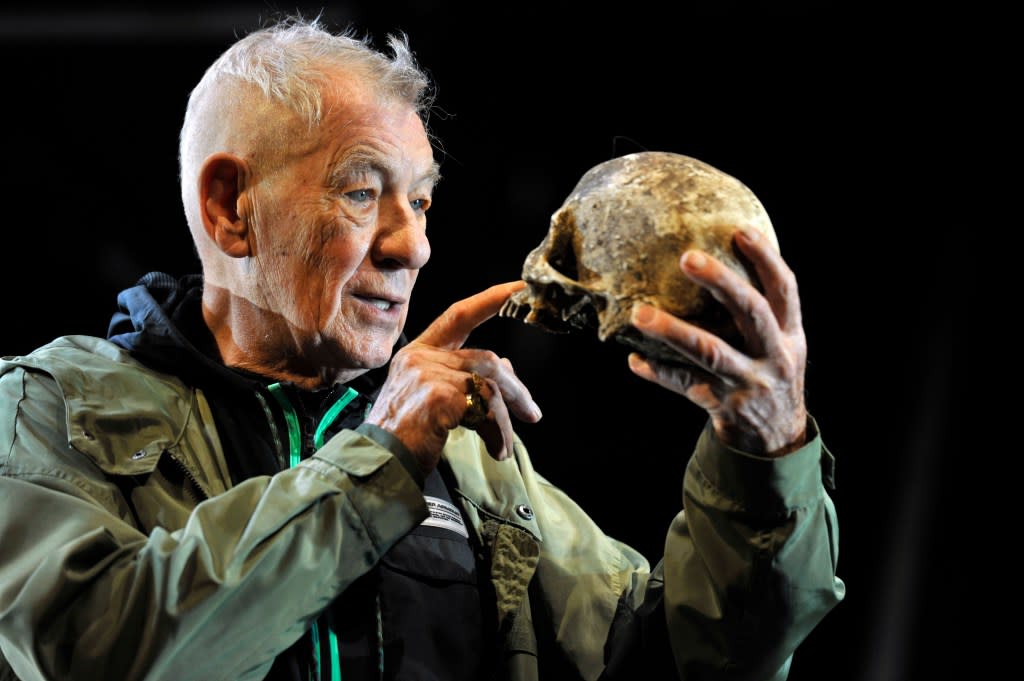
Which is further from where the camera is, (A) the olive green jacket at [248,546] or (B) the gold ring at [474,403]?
(B) the gold ring at [474,403]

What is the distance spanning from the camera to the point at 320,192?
71.5 inches

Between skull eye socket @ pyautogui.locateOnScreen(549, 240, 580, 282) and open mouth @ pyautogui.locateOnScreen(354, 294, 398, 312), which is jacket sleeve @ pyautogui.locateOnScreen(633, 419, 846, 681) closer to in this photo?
skull eye socket @ pyautogui.locateOnScreen(549, 240, 580, 282)

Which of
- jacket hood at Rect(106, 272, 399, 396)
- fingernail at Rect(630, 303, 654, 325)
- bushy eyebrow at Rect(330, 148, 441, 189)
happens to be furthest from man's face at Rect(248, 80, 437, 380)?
fingernail at Rect(630, 303, 654, 325)

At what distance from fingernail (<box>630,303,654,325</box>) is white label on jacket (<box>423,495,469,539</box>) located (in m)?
0.68

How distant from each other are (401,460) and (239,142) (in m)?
0.75

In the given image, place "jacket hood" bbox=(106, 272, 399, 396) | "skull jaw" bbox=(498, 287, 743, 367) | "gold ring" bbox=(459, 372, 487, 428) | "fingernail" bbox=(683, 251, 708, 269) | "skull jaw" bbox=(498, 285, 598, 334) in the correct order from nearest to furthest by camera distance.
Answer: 1. "fingernail" bbox=(683, 251, 708, 269)
2. "skull jaw" bbox=(498, 287, 743, 367)
3. "skull jaw" bbox=(498, 285, 598, 334)
4. "gold ring" bbox=(459, 372, 487, 428)
5. "jacket hood" bbox=(106, 272, 399, 396)

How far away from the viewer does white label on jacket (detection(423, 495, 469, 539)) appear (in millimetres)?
1846

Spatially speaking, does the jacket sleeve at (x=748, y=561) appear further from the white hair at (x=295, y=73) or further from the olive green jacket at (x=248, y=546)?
the white hair at (x=295, y=73)

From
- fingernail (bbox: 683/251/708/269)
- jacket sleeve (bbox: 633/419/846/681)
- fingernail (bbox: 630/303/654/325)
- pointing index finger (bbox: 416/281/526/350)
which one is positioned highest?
fingernail (bbox: 683/251/708/269)

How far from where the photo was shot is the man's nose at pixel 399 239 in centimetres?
183

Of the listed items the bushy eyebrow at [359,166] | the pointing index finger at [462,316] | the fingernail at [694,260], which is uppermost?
the fingernail at [694,260]

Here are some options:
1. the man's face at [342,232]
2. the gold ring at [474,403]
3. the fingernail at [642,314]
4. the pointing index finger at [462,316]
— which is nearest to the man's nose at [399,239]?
the man's face at [342,232]

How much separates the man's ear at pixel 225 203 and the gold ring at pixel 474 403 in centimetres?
54

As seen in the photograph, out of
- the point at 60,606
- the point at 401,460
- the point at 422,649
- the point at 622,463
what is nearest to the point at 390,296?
the point at 401,460
